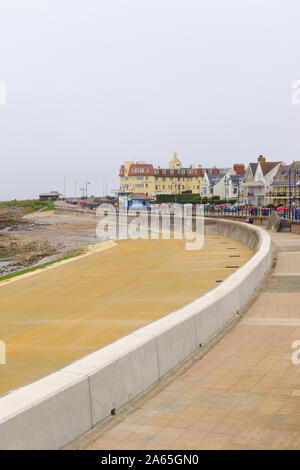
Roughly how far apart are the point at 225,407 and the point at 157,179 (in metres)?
155

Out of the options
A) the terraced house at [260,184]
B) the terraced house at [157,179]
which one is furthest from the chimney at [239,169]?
the terraced house at [260,184]

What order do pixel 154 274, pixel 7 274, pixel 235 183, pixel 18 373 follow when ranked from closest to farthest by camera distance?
pixel 18 373 < pixel 154 274 < pixel 7 274 < pixel 235 183

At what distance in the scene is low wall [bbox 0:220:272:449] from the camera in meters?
4.00

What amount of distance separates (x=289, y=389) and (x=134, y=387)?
1.74 m

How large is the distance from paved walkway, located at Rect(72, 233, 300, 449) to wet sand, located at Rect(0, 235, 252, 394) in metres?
2.89

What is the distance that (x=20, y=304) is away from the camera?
1741cm

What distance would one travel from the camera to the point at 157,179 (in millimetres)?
159125

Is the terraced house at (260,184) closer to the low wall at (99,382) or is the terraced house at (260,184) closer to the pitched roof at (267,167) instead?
the pitched roof at (267,167)

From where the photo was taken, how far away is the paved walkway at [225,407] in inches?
180

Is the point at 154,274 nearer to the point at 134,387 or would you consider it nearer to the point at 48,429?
the point at 134,387

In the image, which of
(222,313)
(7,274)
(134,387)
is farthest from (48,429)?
(7,274)

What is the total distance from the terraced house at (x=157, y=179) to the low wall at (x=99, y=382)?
5713 inches

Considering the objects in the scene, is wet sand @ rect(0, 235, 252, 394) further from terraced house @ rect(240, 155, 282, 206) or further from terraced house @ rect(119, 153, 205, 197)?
terraced house @ rect(119, 153, 205, 197)

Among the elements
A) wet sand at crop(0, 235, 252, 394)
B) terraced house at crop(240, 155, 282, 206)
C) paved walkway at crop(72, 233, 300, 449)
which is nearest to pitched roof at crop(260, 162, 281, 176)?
terraced house at crop(240, 155, 282, 206)
